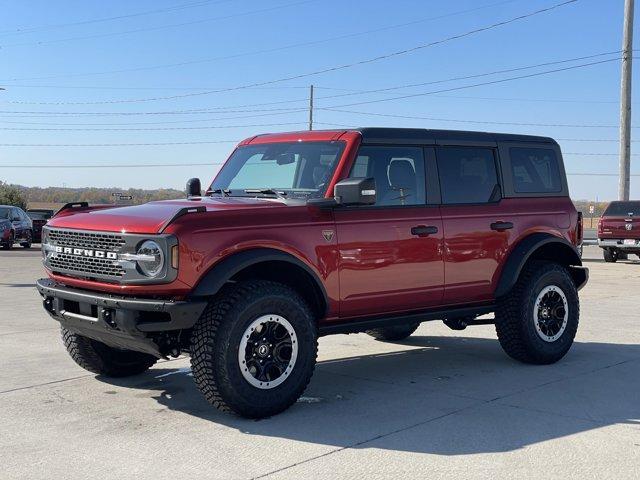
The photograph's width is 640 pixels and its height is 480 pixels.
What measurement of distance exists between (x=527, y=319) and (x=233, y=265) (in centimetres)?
319

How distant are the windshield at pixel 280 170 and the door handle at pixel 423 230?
33.1 inches

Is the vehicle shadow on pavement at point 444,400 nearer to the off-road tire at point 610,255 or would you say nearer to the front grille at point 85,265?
the front grille at point 85,265

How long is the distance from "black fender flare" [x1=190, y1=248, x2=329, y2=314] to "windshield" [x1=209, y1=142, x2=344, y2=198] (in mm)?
736

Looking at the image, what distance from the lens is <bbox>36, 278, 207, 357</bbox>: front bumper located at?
5.11 m

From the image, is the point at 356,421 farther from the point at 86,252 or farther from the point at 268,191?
the point at 86,252

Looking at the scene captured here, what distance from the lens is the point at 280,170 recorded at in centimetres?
660

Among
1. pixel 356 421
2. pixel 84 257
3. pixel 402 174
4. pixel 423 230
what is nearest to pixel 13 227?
pixel 84 257

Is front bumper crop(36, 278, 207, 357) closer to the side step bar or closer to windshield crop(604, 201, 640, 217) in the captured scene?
the side step bar

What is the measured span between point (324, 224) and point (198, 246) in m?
1.08

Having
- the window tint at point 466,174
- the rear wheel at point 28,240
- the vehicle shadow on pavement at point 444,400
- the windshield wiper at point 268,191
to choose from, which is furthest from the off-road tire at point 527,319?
the rear wheel at point 28,240

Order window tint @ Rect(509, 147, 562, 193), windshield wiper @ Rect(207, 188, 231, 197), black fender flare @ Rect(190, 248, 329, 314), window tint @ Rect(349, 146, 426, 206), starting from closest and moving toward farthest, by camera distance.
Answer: black fender flare @ Rect(190, 248, 329, 314) → window tint @ Rect(349, 146, 426, 206) → windshield wiper @ Rect(207, 188, 231, 197) → window tint @ Rect(509, 147, 562, 193)

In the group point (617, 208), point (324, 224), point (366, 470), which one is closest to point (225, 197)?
point (324, 224)

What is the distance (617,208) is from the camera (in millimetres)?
21859

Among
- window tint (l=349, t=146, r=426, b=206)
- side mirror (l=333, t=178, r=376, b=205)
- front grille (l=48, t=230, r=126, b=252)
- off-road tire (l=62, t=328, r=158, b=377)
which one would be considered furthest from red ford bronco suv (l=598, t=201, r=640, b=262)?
front grille (l=48, t=230, r=126, b=252)
